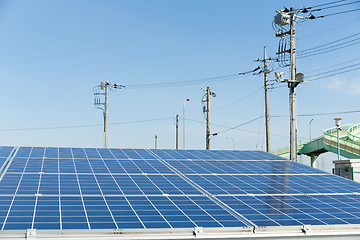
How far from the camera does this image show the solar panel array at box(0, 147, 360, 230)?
1312 cm

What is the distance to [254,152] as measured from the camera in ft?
83.9

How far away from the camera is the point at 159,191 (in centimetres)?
1605

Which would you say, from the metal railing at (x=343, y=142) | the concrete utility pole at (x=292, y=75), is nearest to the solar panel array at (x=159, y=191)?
the concrete utility pole at (x=292, y=75)

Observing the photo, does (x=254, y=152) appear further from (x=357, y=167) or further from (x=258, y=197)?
(x=258, y=197)

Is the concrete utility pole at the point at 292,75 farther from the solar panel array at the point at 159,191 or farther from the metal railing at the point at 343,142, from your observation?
the metal railing at the point at 343,142

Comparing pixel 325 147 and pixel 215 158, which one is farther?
pixel 325 147

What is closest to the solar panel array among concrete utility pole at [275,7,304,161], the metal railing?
concrete utility pole at [275,7,304,161]

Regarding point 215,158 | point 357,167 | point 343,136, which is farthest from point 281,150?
point 215,158

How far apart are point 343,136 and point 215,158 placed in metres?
45.1

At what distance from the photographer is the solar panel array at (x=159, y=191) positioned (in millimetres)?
13117

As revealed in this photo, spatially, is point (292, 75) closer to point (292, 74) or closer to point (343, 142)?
point (292, 74)

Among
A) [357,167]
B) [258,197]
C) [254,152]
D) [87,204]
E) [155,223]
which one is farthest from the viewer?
[357,167]

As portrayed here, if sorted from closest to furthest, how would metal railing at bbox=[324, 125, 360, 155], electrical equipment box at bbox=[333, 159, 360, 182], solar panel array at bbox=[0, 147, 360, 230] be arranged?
solar panel array at bbox=[0, 147, 360, 230]
electrical equipment box at bbox=[333, 159, 360, 182]
metal railing at bbox=[324, 125, 360, 155]

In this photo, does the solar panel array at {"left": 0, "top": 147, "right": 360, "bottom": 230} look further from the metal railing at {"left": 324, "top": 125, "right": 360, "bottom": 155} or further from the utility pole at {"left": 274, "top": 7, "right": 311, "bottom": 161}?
the metal railing at {"left": 324, "top": 125, "right": 360, "bottom": 155}
